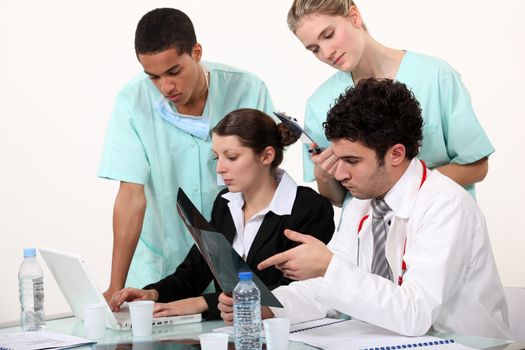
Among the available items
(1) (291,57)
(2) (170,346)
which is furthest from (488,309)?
(1) (291,57)

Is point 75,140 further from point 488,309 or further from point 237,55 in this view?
point 488,309

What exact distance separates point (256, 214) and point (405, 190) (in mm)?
641

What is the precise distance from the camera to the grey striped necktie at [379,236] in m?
1.96

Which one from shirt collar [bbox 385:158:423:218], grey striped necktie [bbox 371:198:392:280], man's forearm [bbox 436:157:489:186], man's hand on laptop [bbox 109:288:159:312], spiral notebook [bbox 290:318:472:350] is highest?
man's forearm [bbox 436:157:489:186]

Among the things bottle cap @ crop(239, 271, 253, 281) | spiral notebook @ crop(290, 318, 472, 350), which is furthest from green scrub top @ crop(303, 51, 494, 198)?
bottle cap @ crop(239, 271, 253, 281)

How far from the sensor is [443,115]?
2.29 meters

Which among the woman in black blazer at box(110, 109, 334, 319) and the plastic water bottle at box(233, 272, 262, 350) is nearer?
the plastic water bottle at box(233, 272, 262, 350)

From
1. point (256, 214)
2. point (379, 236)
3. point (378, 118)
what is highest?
point (378, 118)

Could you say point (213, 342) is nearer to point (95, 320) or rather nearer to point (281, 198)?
point (95, 320)

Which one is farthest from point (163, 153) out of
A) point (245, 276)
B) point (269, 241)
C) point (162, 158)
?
point (245, 276)

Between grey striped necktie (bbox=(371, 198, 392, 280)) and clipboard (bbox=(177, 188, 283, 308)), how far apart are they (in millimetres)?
363

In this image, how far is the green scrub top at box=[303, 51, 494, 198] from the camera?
7.41 ft

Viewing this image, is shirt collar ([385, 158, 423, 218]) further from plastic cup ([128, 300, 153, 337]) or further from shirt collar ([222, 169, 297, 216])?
plastic cup ([128, 300, 153, 337])

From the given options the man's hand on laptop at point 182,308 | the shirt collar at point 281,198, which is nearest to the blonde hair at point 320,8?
the shirt collar at point 281,198
